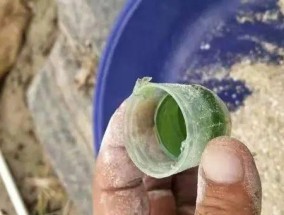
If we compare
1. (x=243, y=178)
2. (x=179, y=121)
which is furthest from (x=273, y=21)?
(x=243, y=178)

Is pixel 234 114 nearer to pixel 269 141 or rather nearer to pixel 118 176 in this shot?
pixel 269 141

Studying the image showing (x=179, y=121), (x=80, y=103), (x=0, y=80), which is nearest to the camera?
(x=179, y=121)

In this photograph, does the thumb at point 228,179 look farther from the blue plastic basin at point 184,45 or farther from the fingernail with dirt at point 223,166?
the blue plastic basin at point 184,45

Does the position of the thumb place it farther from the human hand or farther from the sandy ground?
the sandy ground

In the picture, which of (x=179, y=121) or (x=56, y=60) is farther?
(x=56, y=60)

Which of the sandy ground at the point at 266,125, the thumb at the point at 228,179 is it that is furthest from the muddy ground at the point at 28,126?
the thumb at the point at 228,179

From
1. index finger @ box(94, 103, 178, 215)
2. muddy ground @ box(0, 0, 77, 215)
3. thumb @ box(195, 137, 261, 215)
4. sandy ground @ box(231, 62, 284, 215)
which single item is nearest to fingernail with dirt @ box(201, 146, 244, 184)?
thumb @ box(195, 137, 261, 215)

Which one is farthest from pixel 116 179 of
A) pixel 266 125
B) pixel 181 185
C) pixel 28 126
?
pixel 28 126
